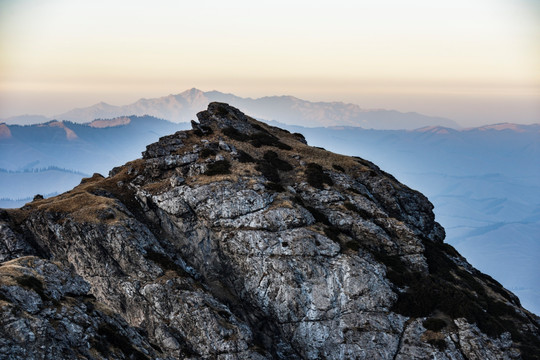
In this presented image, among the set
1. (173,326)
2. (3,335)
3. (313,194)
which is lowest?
(173,326)

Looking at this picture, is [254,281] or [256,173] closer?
[254,281]

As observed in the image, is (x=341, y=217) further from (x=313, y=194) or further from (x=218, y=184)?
(x=218, y=184)

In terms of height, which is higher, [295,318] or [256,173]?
[256,173]

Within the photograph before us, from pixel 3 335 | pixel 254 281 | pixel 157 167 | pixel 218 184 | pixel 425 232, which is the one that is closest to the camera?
pixel 3 335

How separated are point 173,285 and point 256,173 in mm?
22750

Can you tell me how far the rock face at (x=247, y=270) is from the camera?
51.7 meters

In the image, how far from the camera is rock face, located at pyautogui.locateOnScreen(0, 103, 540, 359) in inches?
2036

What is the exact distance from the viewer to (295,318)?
56.5 meters

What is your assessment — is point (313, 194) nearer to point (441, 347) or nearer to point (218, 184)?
point (218, 184)

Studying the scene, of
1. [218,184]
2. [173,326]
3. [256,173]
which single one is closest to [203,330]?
[173,326]

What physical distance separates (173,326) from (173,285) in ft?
15.8

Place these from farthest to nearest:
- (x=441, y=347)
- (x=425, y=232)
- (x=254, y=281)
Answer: (x=425, y=232) < (x=254, y=281) < (x=441, y=347)

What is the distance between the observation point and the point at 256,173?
7062 centimetres

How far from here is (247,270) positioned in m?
59.5
